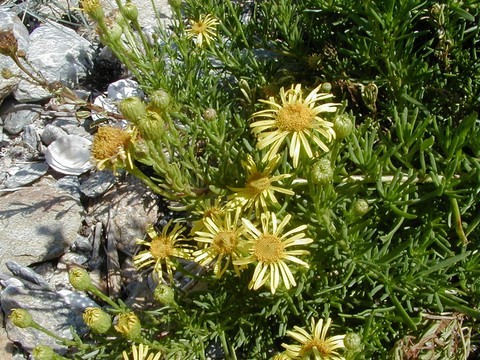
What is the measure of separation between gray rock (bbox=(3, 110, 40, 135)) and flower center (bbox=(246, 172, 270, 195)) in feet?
7.55

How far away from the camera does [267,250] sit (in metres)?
2.67

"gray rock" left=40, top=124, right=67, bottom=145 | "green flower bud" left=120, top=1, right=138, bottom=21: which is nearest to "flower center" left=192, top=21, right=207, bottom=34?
"green flower bud" left=120, top=1, right=138, bottom=21

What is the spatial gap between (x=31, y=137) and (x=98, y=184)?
736mm

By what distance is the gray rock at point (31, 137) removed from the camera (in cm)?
440

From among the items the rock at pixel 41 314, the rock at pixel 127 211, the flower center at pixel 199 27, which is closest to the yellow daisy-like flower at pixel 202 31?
the flower center at pixel 199 27

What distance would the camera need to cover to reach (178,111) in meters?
3.55

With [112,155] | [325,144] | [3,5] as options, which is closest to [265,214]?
[325,144]

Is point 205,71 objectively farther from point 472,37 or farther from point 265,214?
point 472,37

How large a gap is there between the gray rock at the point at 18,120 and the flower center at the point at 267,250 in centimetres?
255

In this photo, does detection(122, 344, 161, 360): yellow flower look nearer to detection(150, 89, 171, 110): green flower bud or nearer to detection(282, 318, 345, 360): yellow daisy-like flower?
detection(282, 318, 345, 360): yellow daisy-like flower

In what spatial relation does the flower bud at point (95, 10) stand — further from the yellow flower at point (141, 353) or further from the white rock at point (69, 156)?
the yellow flower at point (141, 353)

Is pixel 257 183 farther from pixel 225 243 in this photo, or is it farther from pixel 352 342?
pixel 352 342

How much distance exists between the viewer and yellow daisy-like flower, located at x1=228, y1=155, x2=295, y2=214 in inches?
112

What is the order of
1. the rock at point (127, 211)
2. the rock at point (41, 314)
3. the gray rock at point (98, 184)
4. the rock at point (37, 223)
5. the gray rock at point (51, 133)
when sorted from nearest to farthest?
the rock at point (41, 314)
the rock at point (37, 223)
the rock at point (127, 211)
the gray rock at point (98, 184)
the gray rock at point (51, 133)
